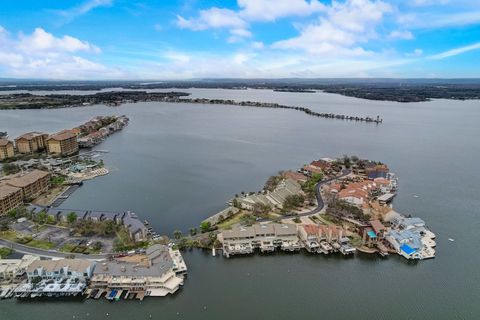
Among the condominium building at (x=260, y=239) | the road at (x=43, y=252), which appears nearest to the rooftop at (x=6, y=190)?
the road at (x=43, y=252)

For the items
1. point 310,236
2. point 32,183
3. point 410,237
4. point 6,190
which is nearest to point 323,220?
point 310,236

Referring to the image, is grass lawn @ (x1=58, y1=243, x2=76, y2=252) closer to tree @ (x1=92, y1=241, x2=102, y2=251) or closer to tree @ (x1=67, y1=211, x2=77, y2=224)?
tree @ (x1=92, y1=241, x2=102, y2=251)

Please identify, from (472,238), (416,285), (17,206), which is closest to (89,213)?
(17,206)

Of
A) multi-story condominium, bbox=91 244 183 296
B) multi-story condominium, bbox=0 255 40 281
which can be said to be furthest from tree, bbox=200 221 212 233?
multi-story condominium, bbox=0 255 40 281

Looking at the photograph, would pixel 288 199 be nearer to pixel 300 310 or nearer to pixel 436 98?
pixel 300 310

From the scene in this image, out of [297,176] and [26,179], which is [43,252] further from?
[297,176]

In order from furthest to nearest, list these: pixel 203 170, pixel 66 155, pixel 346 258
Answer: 1. pixel 66 155
2. pixel 203 170
3. pixel 346 258
